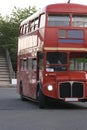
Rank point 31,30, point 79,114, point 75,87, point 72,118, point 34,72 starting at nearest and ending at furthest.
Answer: point 72,118 < point 79,114 < point 75,87 < point 34,72 < point 31,30

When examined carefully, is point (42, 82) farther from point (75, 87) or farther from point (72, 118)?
point (72, 118)

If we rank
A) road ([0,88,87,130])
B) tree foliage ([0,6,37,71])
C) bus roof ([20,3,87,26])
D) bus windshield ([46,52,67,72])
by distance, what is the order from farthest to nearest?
tree foliage ([0,6,37,71])
bus roof ([20,3,87,26])
bus windshield ([46,52,67,72])
road ([0,88,87,130])

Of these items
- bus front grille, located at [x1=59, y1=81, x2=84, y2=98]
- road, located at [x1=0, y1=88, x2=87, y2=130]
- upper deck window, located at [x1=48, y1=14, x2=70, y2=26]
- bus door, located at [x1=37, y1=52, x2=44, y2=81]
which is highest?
upper deck window, located at [x1=48, y1=14, x2=70, y2=26]

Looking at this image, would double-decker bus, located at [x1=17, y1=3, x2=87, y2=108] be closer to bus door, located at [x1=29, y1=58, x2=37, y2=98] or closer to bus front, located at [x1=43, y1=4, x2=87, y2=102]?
bus front, located at [x1=43, y1=4, x2=87, y2=102]

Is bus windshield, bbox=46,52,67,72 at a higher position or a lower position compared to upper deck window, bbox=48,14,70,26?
lower

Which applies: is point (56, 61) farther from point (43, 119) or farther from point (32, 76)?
point (43, 119)

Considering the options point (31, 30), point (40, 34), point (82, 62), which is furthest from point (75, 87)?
point (31, 30)

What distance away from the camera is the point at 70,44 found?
23578 mm

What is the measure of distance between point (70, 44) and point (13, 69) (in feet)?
112

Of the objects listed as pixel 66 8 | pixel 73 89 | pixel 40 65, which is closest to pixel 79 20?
pixel 66 8

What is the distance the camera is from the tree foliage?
187ft

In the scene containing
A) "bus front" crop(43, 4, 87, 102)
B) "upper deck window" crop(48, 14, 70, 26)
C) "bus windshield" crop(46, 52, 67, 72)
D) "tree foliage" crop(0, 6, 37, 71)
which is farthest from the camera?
"tree foliage" crop(0, 6, 37, 71)

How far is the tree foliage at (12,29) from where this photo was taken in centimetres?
5688

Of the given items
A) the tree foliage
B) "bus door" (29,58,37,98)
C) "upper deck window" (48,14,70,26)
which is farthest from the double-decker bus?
the tree foliage
